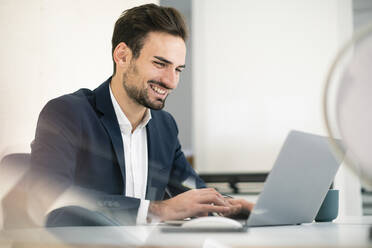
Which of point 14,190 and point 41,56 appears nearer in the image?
point 14,190

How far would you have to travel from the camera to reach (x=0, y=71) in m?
1.68

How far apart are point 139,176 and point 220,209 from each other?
1.82ft

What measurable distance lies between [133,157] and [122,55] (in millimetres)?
474

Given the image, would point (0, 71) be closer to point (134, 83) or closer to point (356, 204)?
point (134, 83)

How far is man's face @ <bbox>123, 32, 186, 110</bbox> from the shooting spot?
5.98ft

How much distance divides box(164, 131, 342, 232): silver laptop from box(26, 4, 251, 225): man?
22 centimetres

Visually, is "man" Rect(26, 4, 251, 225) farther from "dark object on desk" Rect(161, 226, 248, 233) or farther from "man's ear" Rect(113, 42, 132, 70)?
"dark object on desk" Rect(161, 226, 248, 233)

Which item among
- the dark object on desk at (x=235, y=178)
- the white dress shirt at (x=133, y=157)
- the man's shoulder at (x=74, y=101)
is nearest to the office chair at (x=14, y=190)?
the man's shoulder at (x=74, y=101)

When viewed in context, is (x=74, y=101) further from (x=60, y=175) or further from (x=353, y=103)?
(x=353, y=103)

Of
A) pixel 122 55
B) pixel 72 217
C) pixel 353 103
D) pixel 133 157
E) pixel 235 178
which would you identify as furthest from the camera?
pixel 235 178

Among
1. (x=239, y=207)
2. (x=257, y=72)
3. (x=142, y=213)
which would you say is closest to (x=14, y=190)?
(x=142, y=213)

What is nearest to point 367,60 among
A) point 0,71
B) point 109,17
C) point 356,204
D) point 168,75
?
point 168,75

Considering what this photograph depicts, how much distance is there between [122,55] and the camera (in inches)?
75.4

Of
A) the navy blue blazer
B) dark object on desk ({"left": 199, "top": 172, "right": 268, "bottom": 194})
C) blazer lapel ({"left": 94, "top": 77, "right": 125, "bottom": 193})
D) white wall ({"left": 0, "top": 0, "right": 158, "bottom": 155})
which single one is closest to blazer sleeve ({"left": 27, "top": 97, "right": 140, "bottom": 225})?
the navy blue blazer
